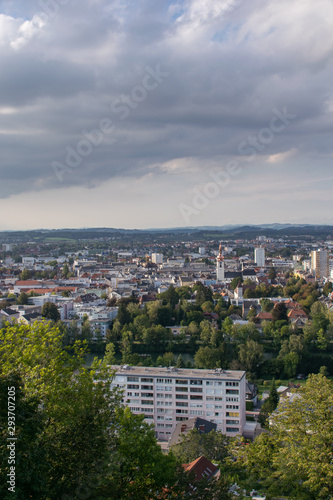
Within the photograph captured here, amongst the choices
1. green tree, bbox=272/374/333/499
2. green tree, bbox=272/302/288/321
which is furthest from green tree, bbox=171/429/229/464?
green tree, bbox=272/302/288/321

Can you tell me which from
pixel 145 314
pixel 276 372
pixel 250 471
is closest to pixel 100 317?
pixel 145 314

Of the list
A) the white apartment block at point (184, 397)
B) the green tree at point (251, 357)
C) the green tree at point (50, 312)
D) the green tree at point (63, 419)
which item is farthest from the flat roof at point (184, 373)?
the green tree at point (50, 312)

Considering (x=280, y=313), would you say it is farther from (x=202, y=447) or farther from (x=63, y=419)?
(x=63, y=419)

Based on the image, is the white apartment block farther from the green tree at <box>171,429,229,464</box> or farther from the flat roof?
the green tree at <box>171,429,229,464</box>

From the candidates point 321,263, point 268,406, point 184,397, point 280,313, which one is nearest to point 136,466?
point 184,397

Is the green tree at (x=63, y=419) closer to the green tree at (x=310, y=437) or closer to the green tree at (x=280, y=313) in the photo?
the green tree at (x=310, y=437)

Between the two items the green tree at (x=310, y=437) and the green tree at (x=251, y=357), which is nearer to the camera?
the green tree at (x=310, y=437)

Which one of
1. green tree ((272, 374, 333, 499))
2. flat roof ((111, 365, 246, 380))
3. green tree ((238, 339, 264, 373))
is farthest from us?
green tree ((238, 339, 264, 373))

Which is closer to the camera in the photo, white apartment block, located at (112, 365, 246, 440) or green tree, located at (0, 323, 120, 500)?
green tree, located at (0, 323, 120, 500)

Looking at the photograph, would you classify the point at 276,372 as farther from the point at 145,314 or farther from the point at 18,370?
the point at 18,370
